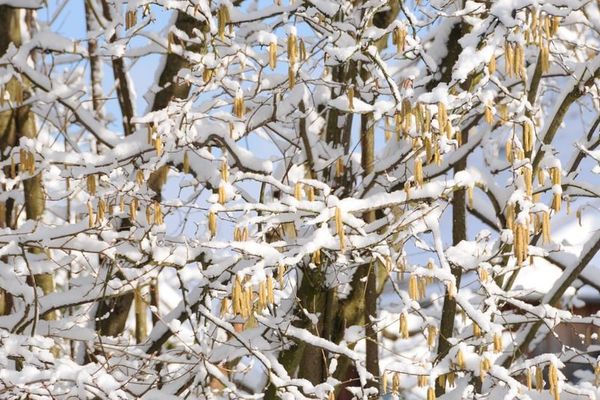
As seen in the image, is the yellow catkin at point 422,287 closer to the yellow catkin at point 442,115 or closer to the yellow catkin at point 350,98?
the yellow catkin at point 350,98

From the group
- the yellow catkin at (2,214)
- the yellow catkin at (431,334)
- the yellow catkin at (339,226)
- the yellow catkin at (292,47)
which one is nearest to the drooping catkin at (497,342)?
the yellow catkin at (431,334)

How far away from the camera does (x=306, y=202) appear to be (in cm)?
439

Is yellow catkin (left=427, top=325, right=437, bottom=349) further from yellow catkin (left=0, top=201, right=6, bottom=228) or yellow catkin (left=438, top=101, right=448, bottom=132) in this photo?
yellow catkin (left=0, top=201, right=6, bottom=228)

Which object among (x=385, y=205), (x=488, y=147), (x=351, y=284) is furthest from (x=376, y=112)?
(x=488, y=147)

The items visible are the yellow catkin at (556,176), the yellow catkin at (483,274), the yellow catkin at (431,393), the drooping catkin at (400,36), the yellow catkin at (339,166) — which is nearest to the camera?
the drooping catkin at (400,36)

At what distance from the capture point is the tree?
4293 millimetres

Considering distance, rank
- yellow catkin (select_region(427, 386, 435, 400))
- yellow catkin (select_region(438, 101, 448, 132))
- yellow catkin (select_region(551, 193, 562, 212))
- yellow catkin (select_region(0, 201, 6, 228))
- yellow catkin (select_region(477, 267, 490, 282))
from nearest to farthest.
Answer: yellow catkin (select_region(438, 101, 448, 132)) → yellow catkin (select_region(551, 193, 562, 212)) → yellow catkin (select_region(427, 386, 435, 400)) → yellow catkin (select_region(477, 267, 490, 282)) → yellow catkin (select_region(0, 201, 6, 228))

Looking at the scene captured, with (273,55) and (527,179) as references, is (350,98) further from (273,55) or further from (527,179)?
(527,179)

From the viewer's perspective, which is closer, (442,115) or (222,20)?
(442,115)

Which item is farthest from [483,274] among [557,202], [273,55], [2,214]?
[2,214]

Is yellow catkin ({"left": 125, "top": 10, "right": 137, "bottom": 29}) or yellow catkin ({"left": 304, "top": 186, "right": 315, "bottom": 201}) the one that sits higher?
yellow catkin ({"left": 125, "top": 10, "right": 137, "bottom": 29})

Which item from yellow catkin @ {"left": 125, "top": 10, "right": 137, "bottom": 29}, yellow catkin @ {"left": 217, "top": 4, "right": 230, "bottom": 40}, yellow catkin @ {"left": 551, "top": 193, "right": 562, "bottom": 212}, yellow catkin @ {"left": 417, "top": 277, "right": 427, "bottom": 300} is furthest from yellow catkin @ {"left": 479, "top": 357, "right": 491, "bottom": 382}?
yellow catkin @ {"left": 125, "top": 10, "right": 137, "bottom": 29}

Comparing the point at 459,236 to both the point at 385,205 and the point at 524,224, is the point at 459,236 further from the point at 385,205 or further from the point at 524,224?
the point at 524,224

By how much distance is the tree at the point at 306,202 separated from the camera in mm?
4293
